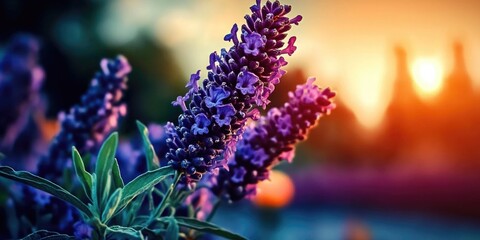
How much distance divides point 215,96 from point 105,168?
0.30 metres

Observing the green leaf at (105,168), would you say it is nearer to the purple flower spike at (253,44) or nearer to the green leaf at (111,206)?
the green leaf at (111,206)

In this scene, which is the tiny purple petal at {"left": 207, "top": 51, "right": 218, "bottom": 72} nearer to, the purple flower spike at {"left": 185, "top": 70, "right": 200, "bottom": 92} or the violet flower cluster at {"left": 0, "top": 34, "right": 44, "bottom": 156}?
the purple flower spike at {"left": 185, "top": 70, "right": 200, "bottom": 92}

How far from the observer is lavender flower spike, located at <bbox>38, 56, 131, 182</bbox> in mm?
1604

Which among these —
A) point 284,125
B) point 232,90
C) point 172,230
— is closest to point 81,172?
point 172,230

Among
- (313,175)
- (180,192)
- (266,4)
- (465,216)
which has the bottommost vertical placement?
(180,192)

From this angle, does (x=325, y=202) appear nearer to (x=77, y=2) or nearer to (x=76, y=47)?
(x=76, y=47)

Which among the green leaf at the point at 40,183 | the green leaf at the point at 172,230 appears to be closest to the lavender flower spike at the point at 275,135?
the green leaf at the point at 172,230

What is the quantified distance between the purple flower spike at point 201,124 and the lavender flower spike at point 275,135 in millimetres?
284

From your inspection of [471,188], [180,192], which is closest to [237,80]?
[180,192]

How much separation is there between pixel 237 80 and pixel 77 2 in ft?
57.6

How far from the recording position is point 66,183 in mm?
1564

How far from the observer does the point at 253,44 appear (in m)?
1.10

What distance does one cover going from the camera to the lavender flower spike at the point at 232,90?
3.57 feet

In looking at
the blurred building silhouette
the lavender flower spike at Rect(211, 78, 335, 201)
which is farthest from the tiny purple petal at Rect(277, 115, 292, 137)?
the blurred building silhouette
